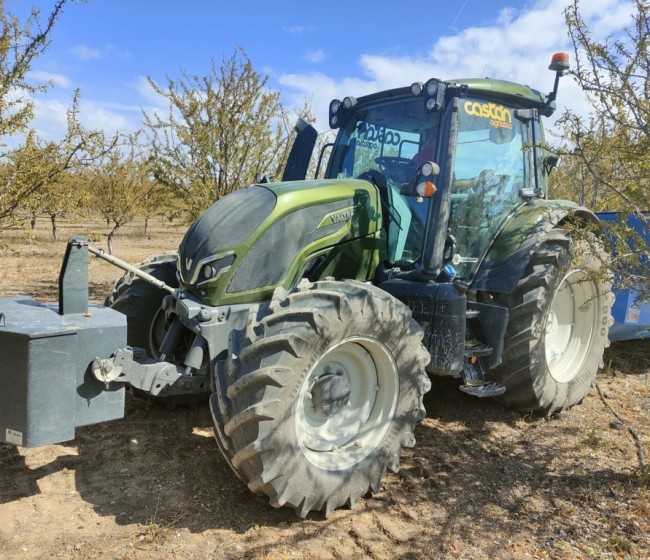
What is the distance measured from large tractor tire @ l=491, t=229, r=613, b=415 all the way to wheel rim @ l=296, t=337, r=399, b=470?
4.41 feet

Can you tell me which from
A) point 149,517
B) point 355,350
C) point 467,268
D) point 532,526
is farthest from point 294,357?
point 467,268

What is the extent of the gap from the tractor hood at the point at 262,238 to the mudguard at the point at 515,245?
1201 mm

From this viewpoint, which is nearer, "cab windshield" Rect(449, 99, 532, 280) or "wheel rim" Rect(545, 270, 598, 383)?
"cab windshield" Rect(449, 99, 532, 280)

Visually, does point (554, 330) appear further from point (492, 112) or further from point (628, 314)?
point (492, 112)

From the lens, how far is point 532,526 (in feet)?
9.78

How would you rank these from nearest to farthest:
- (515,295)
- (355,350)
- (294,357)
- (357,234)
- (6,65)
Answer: (294,357), (355,350), (357,234), (515,295), (6,65)

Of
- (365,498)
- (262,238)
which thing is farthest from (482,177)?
(365,498)

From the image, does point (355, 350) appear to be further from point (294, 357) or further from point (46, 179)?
point (46, 179)

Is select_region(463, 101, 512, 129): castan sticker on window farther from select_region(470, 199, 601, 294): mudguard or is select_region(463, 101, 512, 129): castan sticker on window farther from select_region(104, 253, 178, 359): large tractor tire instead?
select_region(104, 253, 178, 359): large tractor tire

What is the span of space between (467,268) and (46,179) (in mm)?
4610

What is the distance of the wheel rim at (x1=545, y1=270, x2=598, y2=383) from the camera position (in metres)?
4.84

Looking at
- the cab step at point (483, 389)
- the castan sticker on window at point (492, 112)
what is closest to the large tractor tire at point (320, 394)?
the cab step at point (483, 389)

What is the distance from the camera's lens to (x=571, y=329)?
4977 mm

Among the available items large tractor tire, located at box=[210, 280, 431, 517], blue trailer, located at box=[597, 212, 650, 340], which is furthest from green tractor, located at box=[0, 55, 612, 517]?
blue trailer, located at box=[597, 212, 650, 340]
